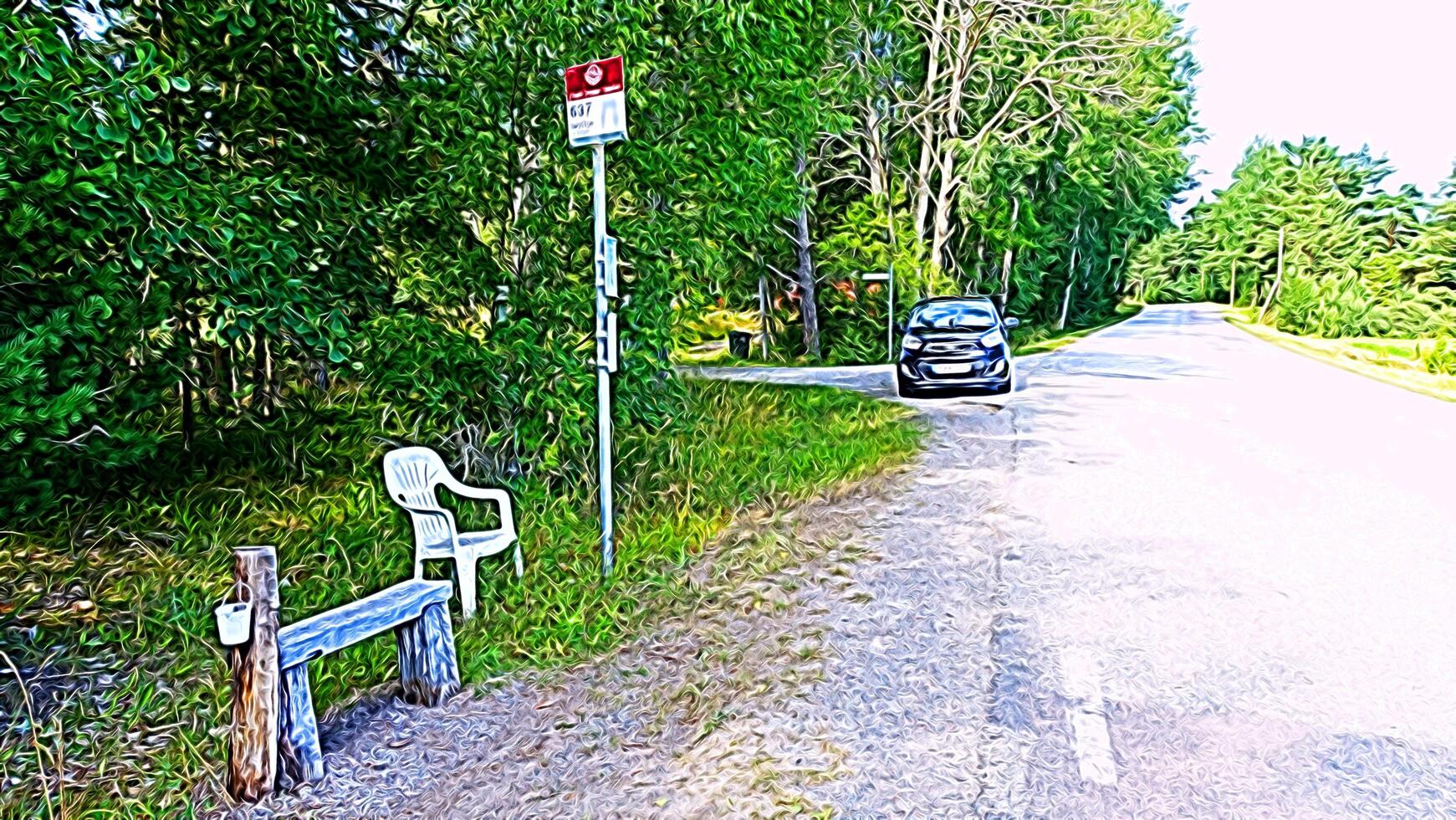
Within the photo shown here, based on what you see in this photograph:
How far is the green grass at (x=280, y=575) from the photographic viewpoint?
3596 millimetres

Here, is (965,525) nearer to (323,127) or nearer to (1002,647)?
(1002,647)

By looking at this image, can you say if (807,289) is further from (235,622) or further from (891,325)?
(235,622)

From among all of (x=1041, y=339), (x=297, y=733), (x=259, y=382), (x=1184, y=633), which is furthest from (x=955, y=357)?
(x=1041, y=339)

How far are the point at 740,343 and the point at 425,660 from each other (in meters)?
23.0

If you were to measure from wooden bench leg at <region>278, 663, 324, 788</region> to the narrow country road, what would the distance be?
3.6 inches

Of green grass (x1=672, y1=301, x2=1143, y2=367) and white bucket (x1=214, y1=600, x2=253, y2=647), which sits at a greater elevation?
white bucket (x1=214, y1=600, x2=253, y2=647)

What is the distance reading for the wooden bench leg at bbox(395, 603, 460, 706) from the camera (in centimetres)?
385

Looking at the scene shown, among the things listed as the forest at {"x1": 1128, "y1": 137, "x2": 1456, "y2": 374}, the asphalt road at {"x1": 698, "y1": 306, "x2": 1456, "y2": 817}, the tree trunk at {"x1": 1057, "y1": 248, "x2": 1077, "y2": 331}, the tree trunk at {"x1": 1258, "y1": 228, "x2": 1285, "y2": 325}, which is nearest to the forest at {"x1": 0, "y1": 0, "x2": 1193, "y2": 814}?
the asphalt road at {"x1": 698, "y1": 306, "x2": 1456, "y2": 817}

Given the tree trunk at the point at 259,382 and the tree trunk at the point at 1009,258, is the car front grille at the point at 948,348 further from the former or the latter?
the tree trunk at the point at 1009,258

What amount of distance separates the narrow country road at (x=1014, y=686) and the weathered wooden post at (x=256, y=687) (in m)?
0.15

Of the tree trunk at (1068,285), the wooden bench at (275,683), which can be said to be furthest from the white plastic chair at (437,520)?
the tree trunk at (1068,285)

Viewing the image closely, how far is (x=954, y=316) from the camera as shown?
14.5 meters

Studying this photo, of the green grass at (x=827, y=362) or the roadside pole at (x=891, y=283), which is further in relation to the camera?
the green grass at (x=827, y=362)

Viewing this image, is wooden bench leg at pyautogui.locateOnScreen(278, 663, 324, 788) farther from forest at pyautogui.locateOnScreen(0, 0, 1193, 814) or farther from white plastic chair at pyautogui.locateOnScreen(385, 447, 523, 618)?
white plastic chair at pyautogui.locateOnScreen(385, 447, 523, 618)
